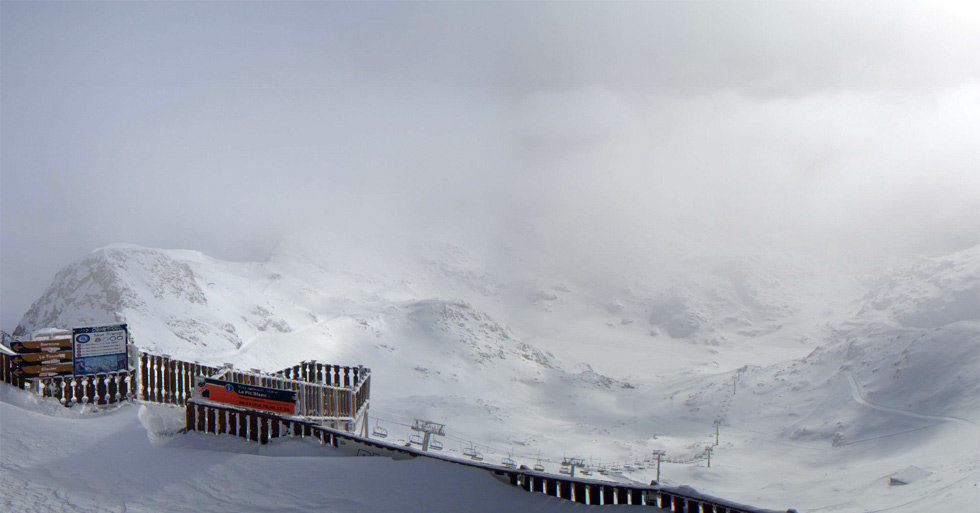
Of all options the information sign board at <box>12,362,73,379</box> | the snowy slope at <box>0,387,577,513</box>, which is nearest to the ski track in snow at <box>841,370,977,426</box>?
the snowy slope at <box>0,387,577,513</box>

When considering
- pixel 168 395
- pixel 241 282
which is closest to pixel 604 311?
pixel 241 282

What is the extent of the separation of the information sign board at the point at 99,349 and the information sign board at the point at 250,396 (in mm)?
4367

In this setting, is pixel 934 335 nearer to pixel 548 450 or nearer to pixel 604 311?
pixel 548 450

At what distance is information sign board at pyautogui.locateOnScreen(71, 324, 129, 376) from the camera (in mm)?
13555

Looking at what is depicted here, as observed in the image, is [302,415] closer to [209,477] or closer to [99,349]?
[209,477]

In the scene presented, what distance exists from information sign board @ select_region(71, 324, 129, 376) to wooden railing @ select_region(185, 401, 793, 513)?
4266 millimetres

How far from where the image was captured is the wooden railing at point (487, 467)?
763 centimetres

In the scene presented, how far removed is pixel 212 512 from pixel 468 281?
121 m

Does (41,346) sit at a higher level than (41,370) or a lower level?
higher

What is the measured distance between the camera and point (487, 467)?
9.20 meters

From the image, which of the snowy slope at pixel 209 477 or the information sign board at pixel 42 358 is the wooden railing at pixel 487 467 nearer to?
the snowy slope at pixel 209 477

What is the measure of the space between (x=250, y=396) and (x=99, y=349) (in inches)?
212

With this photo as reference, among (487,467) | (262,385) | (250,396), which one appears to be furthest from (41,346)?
(487,467)

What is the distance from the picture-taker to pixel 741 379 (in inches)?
1983
